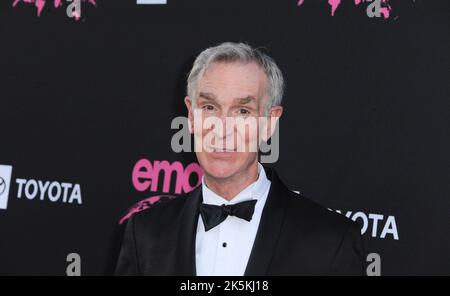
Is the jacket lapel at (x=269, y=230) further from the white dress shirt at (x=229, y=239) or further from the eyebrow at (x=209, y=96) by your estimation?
the eyebrow at (x=209, y=96)

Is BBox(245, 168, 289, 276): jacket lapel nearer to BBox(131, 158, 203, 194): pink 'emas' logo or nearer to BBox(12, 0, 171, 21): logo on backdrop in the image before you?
BBox(131, 158, 203, 194): pink 'emas' logo

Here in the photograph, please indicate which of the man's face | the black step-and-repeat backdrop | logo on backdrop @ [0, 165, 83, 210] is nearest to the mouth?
the man's face

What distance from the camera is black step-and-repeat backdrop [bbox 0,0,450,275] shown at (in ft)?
10.2

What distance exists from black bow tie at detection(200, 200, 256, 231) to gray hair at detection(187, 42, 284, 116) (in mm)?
387

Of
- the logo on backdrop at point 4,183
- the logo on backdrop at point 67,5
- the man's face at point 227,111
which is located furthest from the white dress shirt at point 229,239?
the logo on backdrop at point 4,183

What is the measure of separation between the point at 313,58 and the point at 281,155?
629 mm

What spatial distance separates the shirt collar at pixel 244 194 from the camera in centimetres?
225

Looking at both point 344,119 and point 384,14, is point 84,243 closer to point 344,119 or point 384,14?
point 344,119

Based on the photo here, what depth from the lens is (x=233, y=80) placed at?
2.12 metres

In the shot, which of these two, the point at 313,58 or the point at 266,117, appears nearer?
the point at 266,117

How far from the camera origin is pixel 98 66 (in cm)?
376

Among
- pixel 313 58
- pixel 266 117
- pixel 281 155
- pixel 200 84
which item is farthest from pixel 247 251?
pixel 313 58

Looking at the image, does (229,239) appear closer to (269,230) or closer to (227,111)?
(269,230)

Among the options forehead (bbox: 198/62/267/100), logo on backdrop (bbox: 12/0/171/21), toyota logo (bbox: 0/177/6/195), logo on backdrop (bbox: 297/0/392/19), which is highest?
logo on backdrop (bbox: 12/0/171/21)
